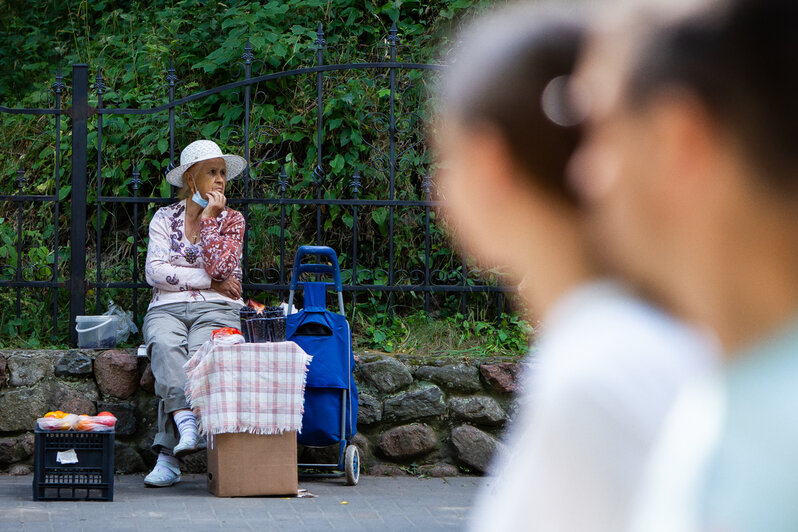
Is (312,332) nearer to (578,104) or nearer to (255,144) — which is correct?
(255,144)

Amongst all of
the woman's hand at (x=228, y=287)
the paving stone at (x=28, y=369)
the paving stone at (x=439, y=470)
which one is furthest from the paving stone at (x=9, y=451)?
the paving stone at (x=439, y=470)

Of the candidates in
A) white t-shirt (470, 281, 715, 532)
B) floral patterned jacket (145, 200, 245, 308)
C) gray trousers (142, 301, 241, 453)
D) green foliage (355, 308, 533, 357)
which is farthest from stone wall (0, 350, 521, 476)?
white t-shirt (470, 281, 715, 532)

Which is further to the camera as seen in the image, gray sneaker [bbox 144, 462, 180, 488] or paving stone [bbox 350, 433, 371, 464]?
paving stone [bbox 350, 433, 371, 464]

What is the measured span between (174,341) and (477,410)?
175cm

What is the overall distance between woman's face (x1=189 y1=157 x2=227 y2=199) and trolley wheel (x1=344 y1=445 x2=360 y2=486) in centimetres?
160

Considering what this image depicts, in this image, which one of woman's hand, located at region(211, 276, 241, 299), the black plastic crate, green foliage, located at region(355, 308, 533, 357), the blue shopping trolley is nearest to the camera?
the black plastic crate

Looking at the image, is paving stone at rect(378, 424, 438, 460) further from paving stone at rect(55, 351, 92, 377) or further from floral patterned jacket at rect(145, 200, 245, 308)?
paving stone at rect(55, 351, 92, 377)

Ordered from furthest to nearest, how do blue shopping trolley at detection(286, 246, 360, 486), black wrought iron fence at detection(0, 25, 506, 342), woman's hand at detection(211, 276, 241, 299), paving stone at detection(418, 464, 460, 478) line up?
black wrought iron fence at detection(0, 25, 506, 342) → paving stone at detection(418, 464, 460, 478) → woman's hand at detection(211, 276, 241, 299) → blue shopping trolley at detection(286, 246, 360, 486)

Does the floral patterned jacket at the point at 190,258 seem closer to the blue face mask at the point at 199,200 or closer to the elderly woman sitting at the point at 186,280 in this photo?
the elderly woman sitting at the point at 186,280

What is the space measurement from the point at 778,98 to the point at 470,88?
0.17 meters

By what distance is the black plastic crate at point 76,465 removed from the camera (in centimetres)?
520

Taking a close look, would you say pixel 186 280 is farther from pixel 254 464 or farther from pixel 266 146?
pixel 266 146

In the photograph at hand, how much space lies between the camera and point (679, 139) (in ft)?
1.98

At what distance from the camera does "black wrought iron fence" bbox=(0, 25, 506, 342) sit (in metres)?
6.37
